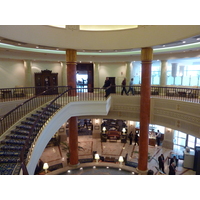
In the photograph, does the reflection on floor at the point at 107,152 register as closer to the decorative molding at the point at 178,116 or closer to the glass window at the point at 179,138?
the glass window at the point at 179,138

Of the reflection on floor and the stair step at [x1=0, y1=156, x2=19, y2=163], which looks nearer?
the stair step at [x1=0, y1=156, x2=19, y2=163]

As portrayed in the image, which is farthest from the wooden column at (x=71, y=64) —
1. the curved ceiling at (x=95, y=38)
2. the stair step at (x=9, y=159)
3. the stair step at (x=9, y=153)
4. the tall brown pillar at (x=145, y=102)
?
the stair step at (x=9, y=159)

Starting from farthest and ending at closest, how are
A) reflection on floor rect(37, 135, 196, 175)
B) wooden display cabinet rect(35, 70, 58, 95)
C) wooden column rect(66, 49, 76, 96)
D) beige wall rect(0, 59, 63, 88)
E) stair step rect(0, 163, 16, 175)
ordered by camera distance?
wooden display cabinet rect(35, 70, 58, 95)
beige wall rect(0, 59, 63, 88)
reflection on floor rect(37, 135, 196, 175)
wooden column rect(66, 49, 76, 96)
stair step rect(0, 163, 16, 175)

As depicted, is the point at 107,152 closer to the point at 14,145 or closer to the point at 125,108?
the point at 125,108

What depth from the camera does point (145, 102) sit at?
9.81 meters

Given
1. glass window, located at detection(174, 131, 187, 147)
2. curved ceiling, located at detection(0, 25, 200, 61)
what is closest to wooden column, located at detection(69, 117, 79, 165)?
curved ceiling, located at detection(0, 25, 200, 61)

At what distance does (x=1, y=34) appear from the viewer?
695 cm

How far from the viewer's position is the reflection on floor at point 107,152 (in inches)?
472

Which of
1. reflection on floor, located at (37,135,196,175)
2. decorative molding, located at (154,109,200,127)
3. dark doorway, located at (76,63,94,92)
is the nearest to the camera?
decorative molding, located at (154,109,200,127)

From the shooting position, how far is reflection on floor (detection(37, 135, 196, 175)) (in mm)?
11981

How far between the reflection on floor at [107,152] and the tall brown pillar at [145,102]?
1.49m

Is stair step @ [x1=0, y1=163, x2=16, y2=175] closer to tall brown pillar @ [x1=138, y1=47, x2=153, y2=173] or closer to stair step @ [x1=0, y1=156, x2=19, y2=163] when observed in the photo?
stair step @ [x1=0, y1=156, x2=19, y2=163]

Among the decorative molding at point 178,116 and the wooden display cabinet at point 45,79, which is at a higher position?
the wooden display cabinet at point 45,79

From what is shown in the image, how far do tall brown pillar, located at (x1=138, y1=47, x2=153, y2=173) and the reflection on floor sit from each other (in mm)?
1487
